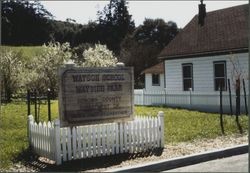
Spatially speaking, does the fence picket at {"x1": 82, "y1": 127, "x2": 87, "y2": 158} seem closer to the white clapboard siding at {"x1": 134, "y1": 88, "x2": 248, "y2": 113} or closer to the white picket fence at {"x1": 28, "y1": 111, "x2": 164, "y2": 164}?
the white picket fence at {"x1": 28, "y1": 111, "x2": 164, "y2": 164}

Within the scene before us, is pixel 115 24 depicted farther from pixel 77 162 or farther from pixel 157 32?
pixel 77 162

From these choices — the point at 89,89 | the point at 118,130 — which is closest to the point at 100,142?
the point at 118,130

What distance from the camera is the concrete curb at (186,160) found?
9.52 metres

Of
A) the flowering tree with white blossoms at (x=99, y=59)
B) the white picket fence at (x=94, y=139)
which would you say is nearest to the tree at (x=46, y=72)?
the flowering tree with white blossoms at (x=99, y=59)

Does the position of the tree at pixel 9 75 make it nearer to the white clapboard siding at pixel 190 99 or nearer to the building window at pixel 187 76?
the white clapboard siding at pixel 190 99

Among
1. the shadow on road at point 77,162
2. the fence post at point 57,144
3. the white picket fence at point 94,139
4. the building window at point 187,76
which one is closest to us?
the shadow on road at point 77,162

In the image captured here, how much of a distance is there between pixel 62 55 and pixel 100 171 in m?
32.7

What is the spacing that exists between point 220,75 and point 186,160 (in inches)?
627

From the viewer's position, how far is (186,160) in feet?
34.0

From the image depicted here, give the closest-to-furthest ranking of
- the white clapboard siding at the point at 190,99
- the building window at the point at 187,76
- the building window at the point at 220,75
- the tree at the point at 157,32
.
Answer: the white clapboard siding at the point at 190,99, the building window at the point at 220,75, the building window at the point at 187,76, the tree at the point at 157,32

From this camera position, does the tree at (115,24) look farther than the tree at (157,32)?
Yes

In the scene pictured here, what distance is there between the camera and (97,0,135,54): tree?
7662cm

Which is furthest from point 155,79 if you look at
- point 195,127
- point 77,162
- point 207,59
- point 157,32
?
point 157,32

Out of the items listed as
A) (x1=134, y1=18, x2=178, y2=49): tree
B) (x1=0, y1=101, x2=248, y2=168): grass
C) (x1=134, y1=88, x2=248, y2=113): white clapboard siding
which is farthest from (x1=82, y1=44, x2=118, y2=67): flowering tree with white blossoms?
(x1=134, y1=18, x2=178, y2=49): tree
